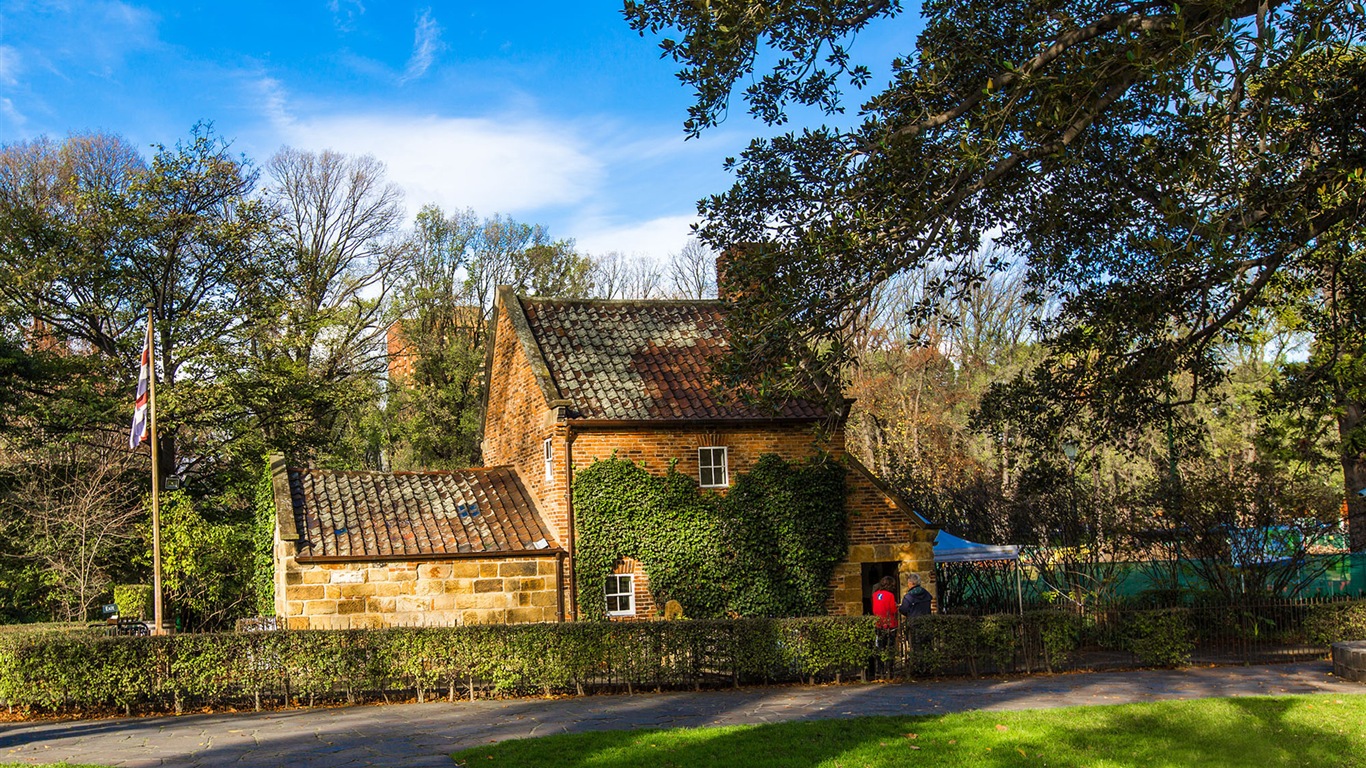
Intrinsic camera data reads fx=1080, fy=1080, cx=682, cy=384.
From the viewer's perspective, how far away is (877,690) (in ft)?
52.0

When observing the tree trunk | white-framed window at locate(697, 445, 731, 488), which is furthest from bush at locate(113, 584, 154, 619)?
the tree trunk

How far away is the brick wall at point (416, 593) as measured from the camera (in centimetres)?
1881

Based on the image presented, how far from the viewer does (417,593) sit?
1931 centimetres

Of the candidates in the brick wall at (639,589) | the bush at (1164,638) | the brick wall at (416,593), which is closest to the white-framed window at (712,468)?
the brick wall at (639,589)

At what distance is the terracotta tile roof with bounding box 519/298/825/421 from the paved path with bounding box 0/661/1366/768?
20.0 ft

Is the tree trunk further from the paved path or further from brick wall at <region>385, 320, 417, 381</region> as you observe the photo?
brick wall at <region>385, 320, 417, 381</region>

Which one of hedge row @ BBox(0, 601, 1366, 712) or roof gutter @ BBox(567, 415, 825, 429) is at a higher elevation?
roof gutter @ BBox(567, 415, 825, 429)

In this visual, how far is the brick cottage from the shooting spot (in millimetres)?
19188

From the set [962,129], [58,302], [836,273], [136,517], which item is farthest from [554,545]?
[58,302]

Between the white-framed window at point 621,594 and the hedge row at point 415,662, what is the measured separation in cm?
365

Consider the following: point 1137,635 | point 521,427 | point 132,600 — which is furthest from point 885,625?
point 132,600

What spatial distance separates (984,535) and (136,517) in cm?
2145

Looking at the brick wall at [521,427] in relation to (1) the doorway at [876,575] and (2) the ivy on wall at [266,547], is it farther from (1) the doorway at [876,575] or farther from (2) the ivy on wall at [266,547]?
(1) the doorway at [876,575]

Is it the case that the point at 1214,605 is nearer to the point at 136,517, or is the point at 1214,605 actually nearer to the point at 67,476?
the point at 136,517
